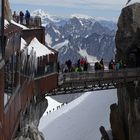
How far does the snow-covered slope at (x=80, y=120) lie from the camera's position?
104338 mm

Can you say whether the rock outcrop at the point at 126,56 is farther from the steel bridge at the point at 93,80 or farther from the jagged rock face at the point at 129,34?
the steel bridge at the point at 93,80

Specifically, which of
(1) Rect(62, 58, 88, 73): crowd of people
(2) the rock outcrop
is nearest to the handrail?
(1) Rect(62, 58, 88, 73): crowd of people

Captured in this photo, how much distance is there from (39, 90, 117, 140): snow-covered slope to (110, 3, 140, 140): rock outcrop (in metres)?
32.2

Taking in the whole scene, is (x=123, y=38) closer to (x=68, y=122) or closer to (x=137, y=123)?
(x=137, y=123)

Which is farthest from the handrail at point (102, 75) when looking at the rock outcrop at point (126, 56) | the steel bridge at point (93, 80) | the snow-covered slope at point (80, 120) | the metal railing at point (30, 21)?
the snow-covered slope at point (80, 120)

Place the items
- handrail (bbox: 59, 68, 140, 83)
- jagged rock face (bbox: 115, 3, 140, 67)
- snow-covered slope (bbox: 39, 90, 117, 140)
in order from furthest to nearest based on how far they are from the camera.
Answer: snow-covered slope (bbox: 39, 90, 117, 140) → jagged rock face (bbox: 115, 3, 140, 67) → handrail (bbox: 59, 68, 140, 83)

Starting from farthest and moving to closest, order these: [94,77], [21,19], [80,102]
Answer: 1. [80,102]
2. [94,77]
3. [21,19]

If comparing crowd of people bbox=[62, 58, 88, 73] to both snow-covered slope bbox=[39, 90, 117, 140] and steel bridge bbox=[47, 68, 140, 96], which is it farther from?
snow-covered slope bbox=[39, 90, 117, 140]

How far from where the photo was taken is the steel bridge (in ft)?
140

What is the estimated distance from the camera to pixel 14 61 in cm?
1447

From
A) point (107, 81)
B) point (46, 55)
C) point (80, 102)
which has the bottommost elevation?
point (80, 102)

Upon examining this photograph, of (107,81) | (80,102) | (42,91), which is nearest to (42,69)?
(42,91)

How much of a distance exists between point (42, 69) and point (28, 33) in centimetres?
445

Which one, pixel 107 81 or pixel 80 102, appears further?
pixel 80 102
